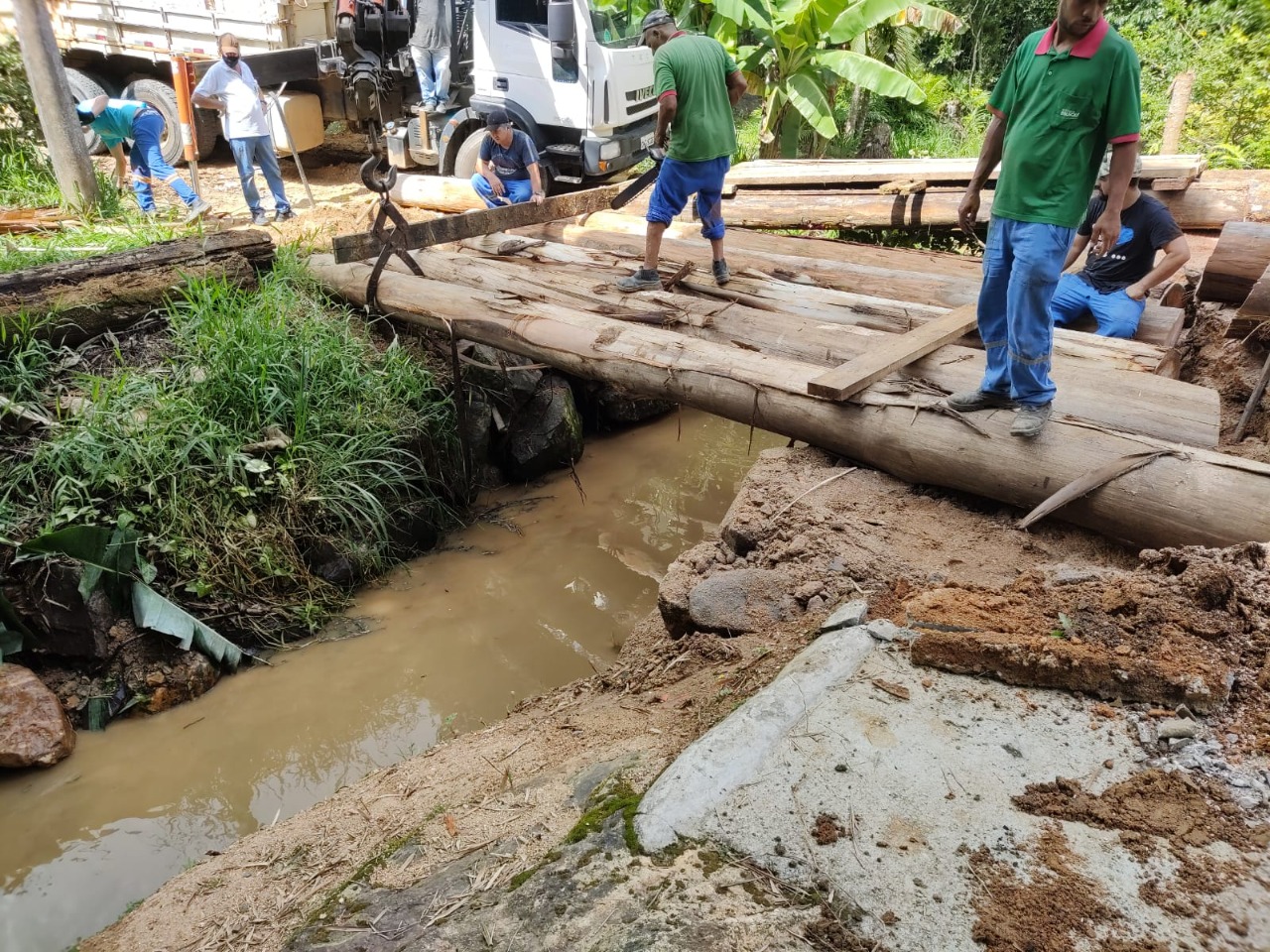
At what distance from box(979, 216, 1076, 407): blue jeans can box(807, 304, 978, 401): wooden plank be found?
429 millimetres

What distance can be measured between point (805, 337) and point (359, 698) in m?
2.99

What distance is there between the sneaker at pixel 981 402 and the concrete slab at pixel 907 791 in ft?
4.78

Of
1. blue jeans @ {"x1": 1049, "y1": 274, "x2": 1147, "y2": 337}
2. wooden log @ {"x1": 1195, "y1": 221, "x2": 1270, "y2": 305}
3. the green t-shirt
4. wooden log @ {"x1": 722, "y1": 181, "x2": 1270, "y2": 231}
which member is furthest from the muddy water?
wooden log @ {"x1": 1195, "y1": 221, "x2": 1270, "y2": 305}

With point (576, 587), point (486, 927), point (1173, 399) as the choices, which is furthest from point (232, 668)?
point (1173, 399)

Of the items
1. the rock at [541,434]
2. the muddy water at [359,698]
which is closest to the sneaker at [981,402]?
the muddy water at [359,698]

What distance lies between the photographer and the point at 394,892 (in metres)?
2.16

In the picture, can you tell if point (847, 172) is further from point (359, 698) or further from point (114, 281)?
point (359, 698)

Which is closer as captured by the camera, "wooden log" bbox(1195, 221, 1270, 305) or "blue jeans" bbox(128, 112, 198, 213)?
"wooden log" bbox(1195, 221, 1270, 305)

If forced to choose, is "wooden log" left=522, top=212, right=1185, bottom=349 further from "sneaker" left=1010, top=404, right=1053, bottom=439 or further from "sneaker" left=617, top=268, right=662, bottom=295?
"sneaker" left=1010, top=404, right=1053, bottom=439

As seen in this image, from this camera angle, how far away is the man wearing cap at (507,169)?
8.23 m

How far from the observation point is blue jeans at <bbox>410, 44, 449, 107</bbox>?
10047 millimetres

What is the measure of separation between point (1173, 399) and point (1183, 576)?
4.16ft

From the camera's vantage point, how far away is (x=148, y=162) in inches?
365

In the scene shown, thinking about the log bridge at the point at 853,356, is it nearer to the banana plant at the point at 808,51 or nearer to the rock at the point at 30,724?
the rock at the point at 30,724
